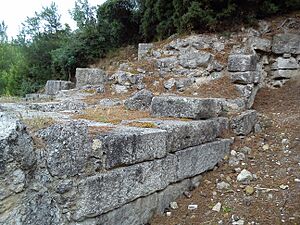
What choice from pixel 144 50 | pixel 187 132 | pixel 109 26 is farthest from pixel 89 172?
pixel 109 26

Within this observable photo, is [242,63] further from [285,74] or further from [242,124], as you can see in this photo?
[242,124]

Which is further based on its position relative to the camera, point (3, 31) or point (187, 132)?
point (3, 31)

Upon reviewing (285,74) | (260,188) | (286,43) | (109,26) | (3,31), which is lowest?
(260,188)

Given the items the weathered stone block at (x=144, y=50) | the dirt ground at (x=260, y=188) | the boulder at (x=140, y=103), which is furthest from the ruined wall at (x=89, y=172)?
the weathered stone block at (x=144, y=50)

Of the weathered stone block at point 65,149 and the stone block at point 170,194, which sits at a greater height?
the weathered stone block at point 65,149

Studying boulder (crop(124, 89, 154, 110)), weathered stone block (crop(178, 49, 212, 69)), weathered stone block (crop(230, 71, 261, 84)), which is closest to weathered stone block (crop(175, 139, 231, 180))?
boulder (crop(124, 89, 154, 110))

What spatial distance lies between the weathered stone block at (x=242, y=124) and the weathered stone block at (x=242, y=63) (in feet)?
5.00

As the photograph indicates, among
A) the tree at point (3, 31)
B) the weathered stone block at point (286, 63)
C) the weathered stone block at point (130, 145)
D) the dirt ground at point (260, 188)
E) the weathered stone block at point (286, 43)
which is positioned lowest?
the dirt ground at point (260, 188)

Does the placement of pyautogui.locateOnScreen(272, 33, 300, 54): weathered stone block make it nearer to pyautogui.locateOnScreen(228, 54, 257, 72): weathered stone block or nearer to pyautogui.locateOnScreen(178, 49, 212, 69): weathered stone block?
pyautogui.locateOnScreen(228, 54, 257, 72): weathered stone block

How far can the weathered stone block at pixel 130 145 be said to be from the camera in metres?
3.04

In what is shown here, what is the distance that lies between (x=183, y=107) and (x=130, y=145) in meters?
1.63

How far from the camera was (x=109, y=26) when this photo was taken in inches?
565

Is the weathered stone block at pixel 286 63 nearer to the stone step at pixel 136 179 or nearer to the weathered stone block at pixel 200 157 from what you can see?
the weathered stone block at pixel 200 157

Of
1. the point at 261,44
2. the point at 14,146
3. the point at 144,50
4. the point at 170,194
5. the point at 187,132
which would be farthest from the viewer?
the point at 144,50
